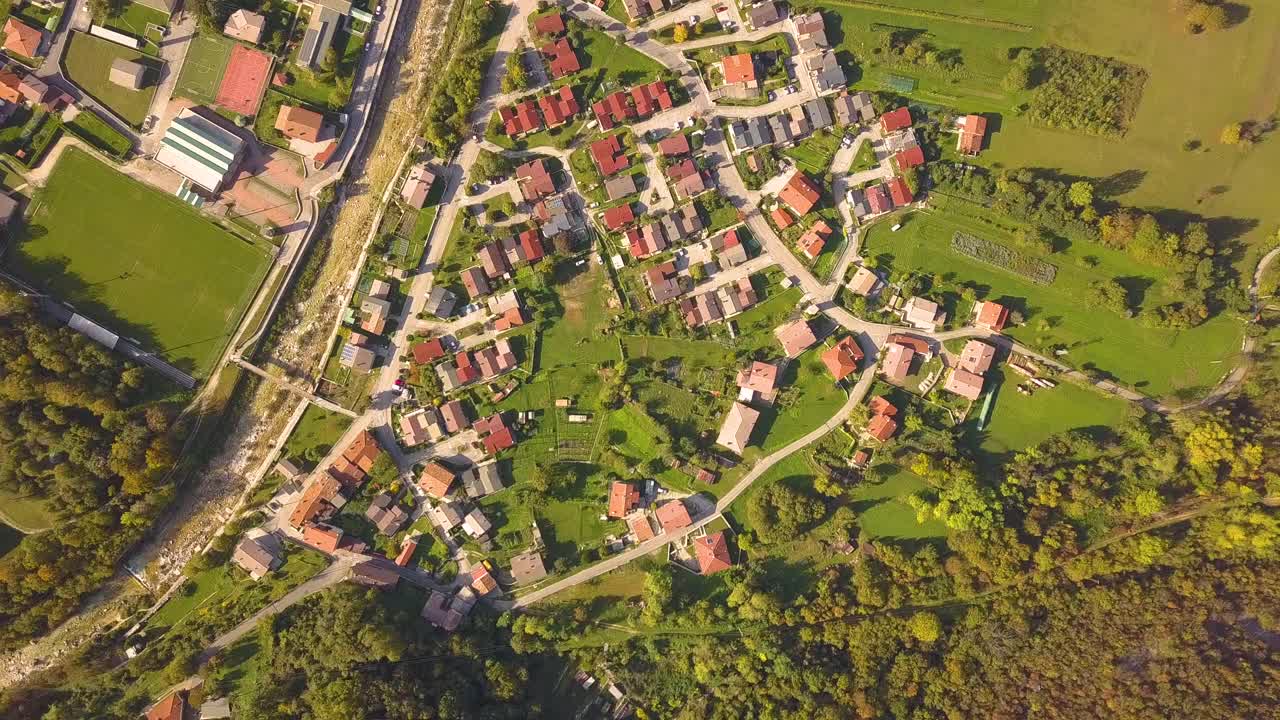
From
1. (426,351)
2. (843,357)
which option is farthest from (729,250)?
(426,351)

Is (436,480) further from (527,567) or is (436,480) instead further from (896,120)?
(896,120)

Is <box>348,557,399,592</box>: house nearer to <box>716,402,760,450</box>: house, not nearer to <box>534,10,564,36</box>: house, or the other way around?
<box>716,402,760,450</box>: house

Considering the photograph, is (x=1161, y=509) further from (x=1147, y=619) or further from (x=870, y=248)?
(x=870, y=248)

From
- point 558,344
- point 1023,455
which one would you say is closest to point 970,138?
point 1023,455

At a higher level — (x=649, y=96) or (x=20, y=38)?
(x=649, y=96)

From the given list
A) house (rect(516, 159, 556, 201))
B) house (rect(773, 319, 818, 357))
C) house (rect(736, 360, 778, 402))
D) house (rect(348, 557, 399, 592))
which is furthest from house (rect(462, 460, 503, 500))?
house (rect(773, 319, 818, 357))

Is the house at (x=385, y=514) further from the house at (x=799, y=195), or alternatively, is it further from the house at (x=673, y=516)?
the house at (x=799, y=195)

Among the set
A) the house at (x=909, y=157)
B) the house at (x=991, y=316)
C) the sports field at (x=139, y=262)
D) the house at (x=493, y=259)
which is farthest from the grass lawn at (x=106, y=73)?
the house at (x=991, y=316)
